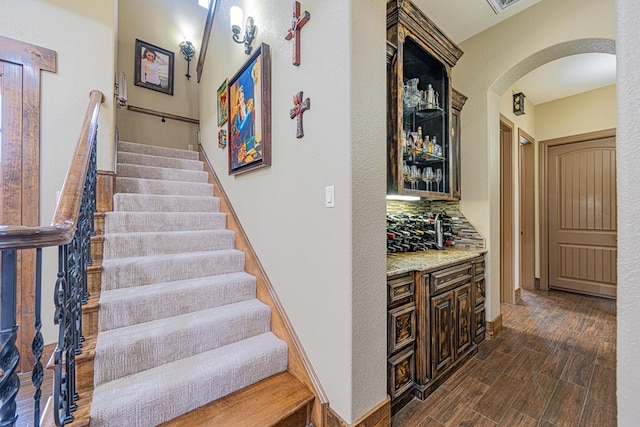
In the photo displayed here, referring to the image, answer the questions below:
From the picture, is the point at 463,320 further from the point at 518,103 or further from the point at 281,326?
the point at 518,103

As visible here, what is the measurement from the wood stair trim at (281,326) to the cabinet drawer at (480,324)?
5.35ft

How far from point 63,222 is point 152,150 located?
2829 mm

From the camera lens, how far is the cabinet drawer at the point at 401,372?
163 cm

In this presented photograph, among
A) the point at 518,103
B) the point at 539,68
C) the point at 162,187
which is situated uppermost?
the point at 539,68

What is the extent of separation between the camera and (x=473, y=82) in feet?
9.34

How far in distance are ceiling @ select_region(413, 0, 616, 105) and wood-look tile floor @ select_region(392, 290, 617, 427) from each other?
2.95 meters

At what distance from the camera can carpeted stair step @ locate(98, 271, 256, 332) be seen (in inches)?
64.1

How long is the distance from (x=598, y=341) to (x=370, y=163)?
2957mm

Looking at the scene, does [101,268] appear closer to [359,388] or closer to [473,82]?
[359,388]

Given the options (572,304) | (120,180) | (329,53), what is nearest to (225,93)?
(120,180)

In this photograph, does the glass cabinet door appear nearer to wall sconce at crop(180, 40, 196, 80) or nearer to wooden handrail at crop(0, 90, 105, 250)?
wooden handrail at crop(0, 90, 105, 250)

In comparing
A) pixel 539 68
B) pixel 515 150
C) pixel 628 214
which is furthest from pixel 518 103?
pixel 628 214

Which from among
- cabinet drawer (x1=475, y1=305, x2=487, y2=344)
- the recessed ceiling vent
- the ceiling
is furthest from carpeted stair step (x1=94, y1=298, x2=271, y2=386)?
the recessed ceiling vent

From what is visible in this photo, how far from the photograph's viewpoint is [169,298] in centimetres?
181
